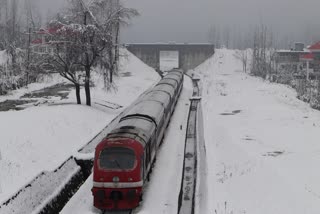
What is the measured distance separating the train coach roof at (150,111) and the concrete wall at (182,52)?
69.2 m

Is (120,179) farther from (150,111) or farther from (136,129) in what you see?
(150,111)

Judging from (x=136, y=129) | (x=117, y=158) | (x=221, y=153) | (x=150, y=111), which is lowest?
(x=221, y=153)

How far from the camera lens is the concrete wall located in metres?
92.8

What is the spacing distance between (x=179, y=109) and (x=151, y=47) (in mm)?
57109

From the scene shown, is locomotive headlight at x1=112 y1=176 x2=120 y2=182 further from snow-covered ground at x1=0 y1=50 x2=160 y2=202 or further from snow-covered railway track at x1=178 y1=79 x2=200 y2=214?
snow-covered ground at x1=0 y1=50 x2=160 y2=202

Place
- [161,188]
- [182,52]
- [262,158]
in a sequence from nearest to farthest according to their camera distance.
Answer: [161,188]
[262,158]
[182,52]

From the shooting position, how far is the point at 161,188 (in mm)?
17125

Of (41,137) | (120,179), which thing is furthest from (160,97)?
(120,179)

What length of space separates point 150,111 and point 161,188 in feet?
17.0

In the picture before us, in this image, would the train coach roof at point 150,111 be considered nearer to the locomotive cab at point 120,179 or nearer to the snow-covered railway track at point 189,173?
the snow-covered railway track at point 189,173

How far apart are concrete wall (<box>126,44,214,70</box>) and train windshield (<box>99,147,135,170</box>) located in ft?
257

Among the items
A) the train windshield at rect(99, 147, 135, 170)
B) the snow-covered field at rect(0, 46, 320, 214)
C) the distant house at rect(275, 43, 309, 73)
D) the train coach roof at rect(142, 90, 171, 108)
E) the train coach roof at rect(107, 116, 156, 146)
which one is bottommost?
the snow-covered field at rect(0, 46, 320, 214)

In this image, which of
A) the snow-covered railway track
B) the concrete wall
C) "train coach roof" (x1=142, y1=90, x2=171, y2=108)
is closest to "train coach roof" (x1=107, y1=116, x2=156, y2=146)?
the snow-covered railway track

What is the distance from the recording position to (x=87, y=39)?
105 ft
